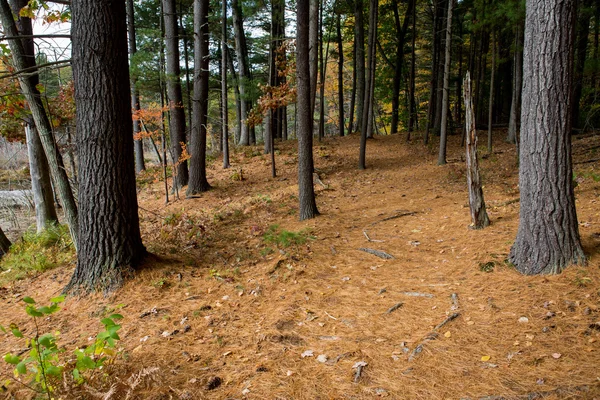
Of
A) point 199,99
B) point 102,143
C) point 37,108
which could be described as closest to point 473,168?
point 102,143

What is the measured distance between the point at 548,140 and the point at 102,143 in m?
5.39

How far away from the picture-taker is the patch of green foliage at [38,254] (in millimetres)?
6155

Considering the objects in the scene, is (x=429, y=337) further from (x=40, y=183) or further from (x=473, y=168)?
(x=40, y=183)

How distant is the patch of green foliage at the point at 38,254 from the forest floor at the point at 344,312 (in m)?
0.52

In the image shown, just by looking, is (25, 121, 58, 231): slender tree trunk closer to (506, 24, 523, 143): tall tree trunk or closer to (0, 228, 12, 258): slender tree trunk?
(0, 228, 12, 258): slender tree trunk

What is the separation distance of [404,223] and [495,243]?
7.05 ft

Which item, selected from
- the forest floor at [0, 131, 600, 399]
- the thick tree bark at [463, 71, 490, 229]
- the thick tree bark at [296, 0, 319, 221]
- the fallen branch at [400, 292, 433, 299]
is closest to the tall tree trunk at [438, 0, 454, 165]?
the forest floor at [0, 131, 600, 399]

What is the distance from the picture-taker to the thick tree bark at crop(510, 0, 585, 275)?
3.83 metres

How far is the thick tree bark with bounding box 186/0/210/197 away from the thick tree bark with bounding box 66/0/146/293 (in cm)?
647

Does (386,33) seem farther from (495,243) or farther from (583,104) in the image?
(495,243)

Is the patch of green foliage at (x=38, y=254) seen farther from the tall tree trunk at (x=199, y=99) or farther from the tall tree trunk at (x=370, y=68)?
the tall tree trunk at (x=370, y=68)

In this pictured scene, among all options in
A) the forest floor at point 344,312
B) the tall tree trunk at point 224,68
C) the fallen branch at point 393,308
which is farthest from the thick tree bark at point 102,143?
the tall tree trunk at point 224,68

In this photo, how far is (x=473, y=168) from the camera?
5.75m

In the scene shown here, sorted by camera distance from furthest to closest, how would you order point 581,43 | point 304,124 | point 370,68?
point 581,43 < point 370,68 < point 304,124
